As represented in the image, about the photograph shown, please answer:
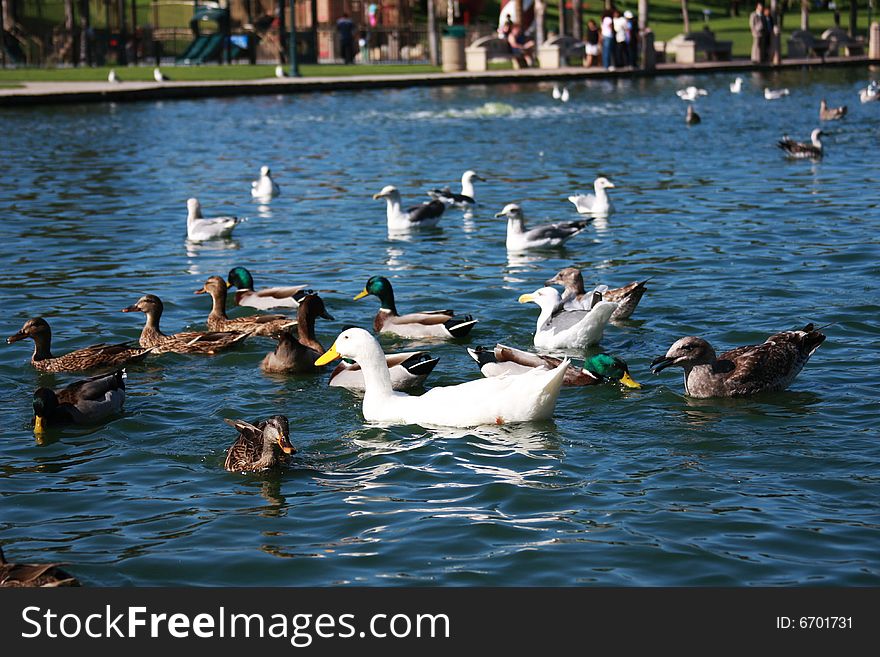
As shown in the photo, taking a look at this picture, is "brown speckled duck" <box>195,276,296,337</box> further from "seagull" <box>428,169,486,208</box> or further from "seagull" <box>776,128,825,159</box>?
"seagull" <box>776,128,825,159</box>

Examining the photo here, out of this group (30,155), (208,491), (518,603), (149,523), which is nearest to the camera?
(518,603)

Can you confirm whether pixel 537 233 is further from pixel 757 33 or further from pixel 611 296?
pixel 757 33

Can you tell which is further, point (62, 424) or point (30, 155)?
point (30, 155)

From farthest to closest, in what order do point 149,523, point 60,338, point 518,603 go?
point 60,338 < point 149,523 < point 518,603

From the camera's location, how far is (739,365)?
11.6 m

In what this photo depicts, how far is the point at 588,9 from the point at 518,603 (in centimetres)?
8137

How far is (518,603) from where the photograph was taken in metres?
7.73

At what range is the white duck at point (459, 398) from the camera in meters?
10.7

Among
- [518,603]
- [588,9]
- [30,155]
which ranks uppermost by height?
[588,9]

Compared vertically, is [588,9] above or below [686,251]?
above

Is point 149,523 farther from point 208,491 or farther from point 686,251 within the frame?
point 686,251

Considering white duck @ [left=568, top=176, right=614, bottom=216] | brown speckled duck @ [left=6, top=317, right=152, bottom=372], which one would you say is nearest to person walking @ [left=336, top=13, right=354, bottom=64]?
white duck @ [left=568, top=176, right=614, bottom=216]

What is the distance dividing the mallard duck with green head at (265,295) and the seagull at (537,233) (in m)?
4.01

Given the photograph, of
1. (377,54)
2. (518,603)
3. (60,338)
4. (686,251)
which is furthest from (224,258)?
(377,54)
